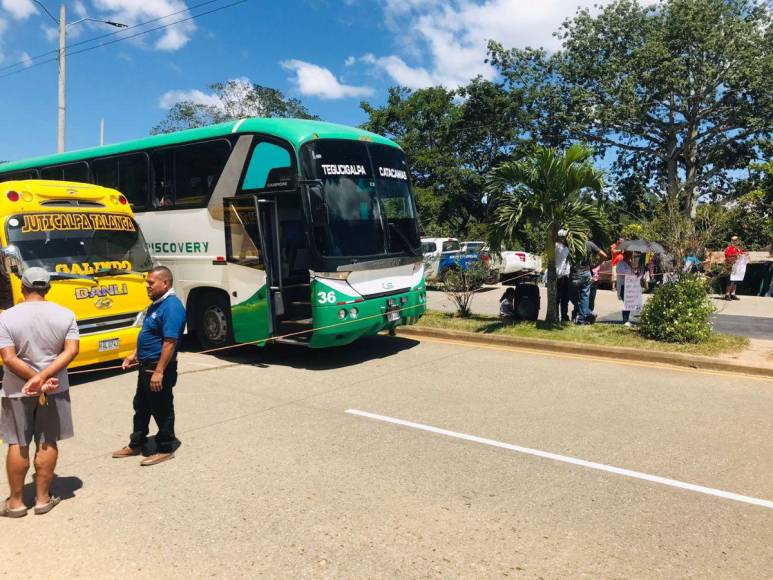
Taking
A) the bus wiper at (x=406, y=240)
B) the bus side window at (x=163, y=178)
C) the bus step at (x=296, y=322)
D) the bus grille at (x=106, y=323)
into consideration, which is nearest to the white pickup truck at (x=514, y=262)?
the bus wiper at (x=406, y=240)

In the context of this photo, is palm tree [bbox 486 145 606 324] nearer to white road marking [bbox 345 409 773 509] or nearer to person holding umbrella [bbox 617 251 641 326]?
person holding umbrella [bbox 617 251 641 326]

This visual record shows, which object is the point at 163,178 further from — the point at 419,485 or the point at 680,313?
the point at 680,313

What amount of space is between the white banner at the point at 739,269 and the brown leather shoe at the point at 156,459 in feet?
51.6

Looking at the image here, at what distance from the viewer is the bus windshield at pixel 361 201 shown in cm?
824

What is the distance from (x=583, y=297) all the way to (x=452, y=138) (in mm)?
27816

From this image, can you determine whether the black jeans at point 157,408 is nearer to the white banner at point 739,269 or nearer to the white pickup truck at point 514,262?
the white banner at point 739,269

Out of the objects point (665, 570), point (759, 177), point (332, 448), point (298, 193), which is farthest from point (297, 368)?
point (759, 177)

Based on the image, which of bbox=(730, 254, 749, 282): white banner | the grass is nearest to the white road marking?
the grass

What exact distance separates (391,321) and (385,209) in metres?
1.72

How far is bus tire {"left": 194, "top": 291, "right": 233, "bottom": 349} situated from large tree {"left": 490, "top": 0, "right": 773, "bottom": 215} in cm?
2268

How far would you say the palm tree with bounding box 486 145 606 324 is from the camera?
33.4ft

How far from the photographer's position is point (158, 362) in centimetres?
505

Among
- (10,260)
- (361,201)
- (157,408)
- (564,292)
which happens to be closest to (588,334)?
(564,292)

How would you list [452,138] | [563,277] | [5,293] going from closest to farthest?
[5,293] < [563,277] < [452,138]
